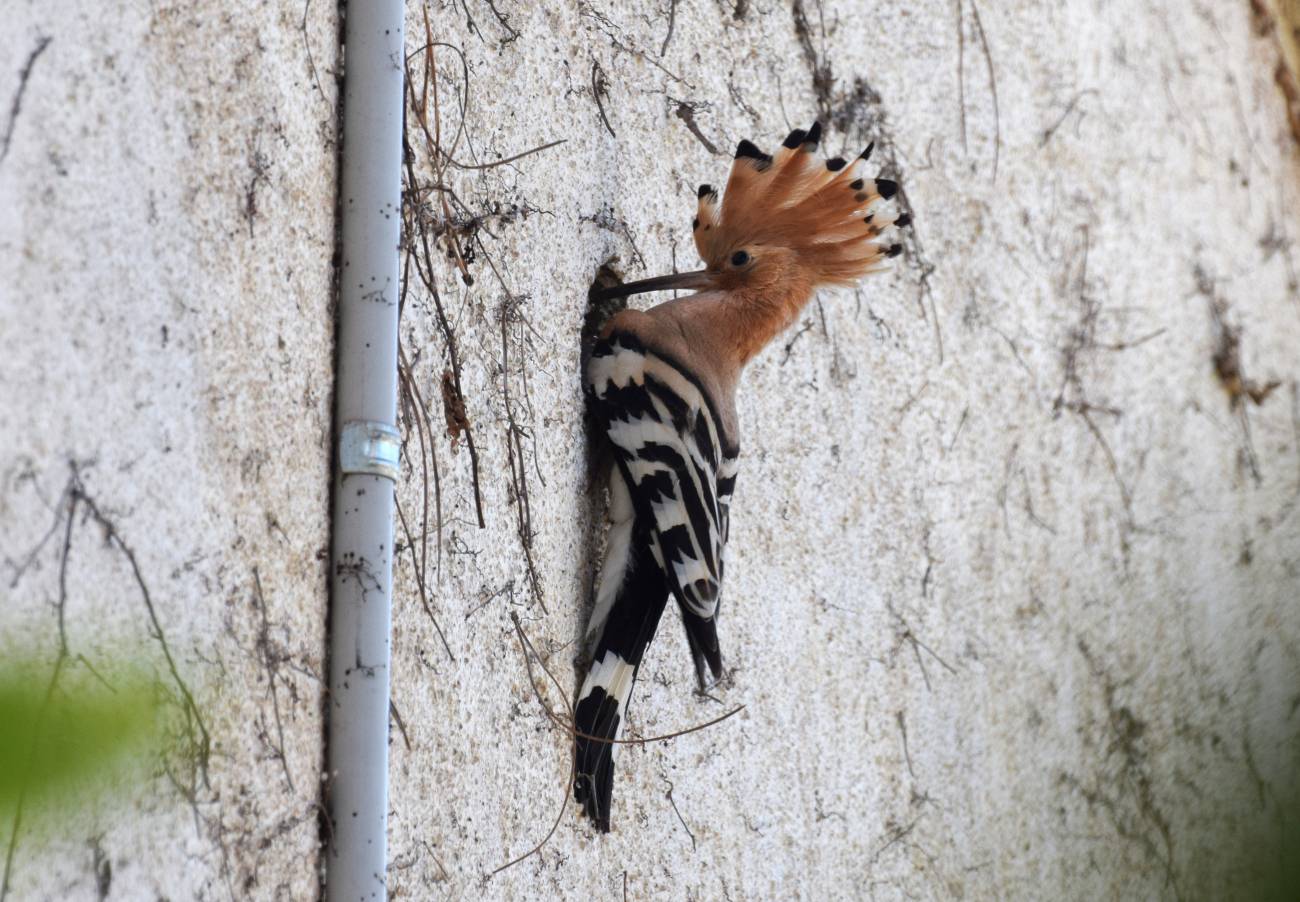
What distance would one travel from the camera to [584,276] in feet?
9.48

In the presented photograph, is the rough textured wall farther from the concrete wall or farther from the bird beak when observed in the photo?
the bird beak

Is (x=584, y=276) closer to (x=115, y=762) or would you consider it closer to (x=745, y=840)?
(x=745, y=840)

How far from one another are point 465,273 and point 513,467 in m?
0.34

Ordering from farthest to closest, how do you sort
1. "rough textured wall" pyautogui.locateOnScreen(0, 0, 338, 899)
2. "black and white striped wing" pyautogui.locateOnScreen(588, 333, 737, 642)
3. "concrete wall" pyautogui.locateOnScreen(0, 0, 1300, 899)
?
"black and white striped wing" pyautogui.locateOnScreen(588, 333, 737, 642)
"concrete wall" pyautogui.locateOnScreen(0, 0, 1300, 899)
"rough textured wall" pyautogui.locateOnScreen(0, 0, 338, 899)

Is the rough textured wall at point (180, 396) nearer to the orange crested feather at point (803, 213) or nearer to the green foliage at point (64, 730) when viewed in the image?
the green foliage at point (64, 730)

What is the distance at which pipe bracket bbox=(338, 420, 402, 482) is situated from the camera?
6.90 ft

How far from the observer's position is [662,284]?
9.36ft

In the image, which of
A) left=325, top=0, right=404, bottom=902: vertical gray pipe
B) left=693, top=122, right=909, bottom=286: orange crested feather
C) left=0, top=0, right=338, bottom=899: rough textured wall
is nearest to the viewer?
left=0, top=0, right=338, bottom=899: rough textured wall

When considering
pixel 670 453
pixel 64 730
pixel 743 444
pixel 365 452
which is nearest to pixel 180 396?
pixel 365 452

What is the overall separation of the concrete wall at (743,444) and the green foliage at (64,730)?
0.51m

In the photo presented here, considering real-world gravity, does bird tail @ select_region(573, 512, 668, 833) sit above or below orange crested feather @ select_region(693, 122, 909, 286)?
below

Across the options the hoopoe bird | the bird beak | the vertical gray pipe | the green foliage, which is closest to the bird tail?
the hoopoe bird

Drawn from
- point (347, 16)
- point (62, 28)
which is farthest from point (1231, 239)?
point (62, 28)

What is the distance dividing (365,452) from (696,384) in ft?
2.74
